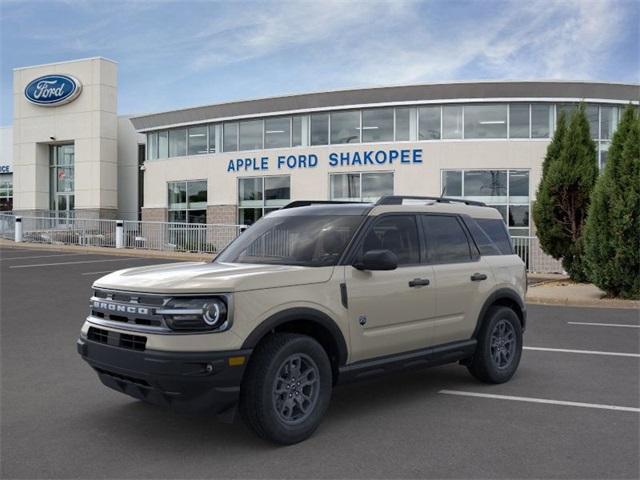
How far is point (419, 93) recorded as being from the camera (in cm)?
2562

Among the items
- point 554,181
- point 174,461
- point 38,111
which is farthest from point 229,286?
point 38,111

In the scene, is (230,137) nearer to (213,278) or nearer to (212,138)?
(212,138)

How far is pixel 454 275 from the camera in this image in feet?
20.0

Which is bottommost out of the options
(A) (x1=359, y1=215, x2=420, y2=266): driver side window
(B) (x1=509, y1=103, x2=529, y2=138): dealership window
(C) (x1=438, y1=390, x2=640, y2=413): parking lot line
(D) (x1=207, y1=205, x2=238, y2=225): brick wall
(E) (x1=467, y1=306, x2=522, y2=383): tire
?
(C) (x1=438, y1=390, x2=640, y2=413): parking lot line

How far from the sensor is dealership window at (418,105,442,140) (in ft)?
84.4

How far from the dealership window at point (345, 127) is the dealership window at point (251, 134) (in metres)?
3.58

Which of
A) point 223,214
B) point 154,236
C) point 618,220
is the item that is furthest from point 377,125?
point 618,220

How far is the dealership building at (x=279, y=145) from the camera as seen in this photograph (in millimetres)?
24875

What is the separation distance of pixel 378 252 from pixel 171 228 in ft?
73.1

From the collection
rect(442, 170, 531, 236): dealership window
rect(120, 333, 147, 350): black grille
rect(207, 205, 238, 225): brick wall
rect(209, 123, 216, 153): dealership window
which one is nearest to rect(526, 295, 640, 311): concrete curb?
rect(120, 333, 147, 350): black grille

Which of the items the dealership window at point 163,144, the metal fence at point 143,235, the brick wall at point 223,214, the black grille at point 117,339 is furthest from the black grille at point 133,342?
the dealership window at point 163,144

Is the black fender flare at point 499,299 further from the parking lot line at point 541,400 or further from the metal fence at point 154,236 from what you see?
the metal fence at point 154,236

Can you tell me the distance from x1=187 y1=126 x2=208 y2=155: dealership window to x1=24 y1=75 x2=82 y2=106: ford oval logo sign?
27.6 ft

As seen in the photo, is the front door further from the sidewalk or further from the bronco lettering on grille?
the sidewalk
